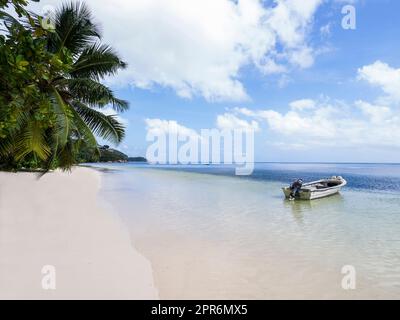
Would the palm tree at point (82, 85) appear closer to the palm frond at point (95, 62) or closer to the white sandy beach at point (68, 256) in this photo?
the palm frond at point (95, 62)

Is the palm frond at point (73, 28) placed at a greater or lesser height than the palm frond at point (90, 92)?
greater

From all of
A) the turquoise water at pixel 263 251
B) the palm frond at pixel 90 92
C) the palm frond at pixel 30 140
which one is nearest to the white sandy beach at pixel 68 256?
the turquoise water at pixel 263 251

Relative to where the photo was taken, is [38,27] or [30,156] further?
[30,156]

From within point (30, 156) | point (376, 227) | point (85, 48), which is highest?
point (85, 48)

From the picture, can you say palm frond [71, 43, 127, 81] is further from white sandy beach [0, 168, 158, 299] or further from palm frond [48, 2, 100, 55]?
white sandy beach [0, 168, 158, 299]

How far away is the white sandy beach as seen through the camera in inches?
162

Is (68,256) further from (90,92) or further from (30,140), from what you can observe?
(90,92)

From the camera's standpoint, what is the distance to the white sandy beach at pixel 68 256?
411 centimetres

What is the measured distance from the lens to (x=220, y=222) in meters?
9.97

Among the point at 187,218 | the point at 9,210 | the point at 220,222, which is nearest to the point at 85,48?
the point at 9,210

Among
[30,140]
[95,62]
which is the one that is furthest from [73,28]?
[30,140]

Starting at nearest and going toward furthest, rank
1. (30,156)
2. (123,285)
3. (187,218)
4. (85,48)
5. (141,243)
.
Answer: (123,285)
(141,243)
(187,218)
(85,48)
(30,156)
